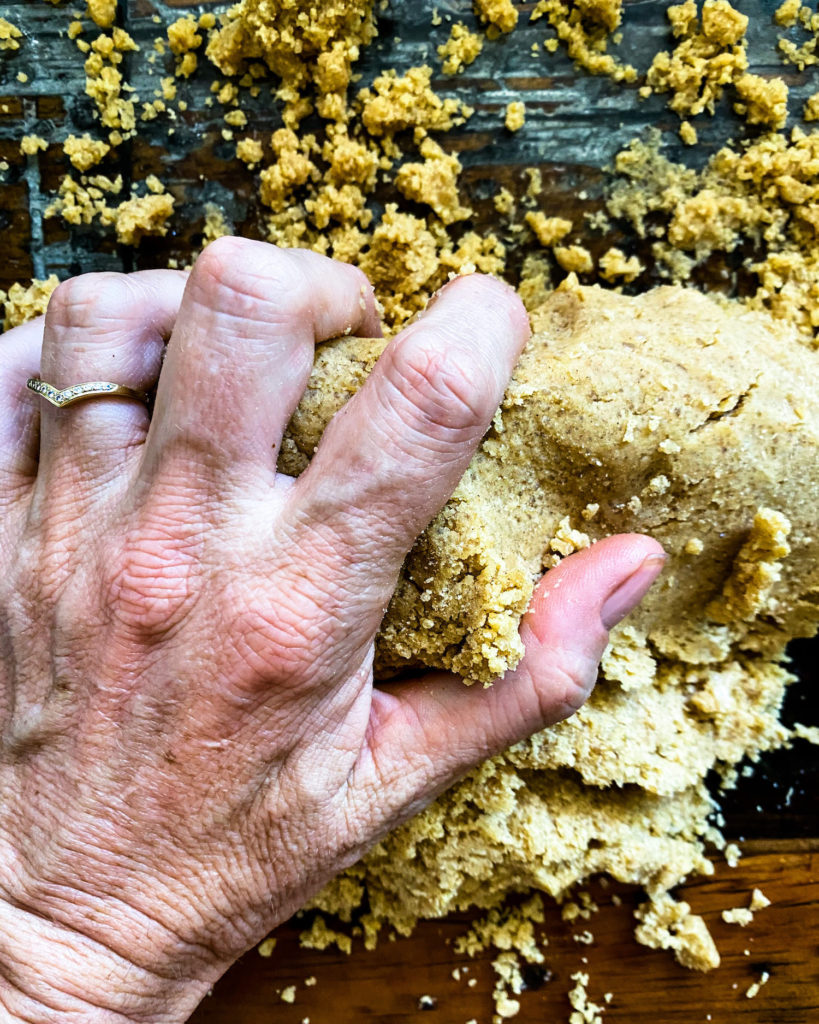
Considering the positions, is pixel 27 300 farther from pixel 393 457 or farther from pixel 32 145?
pixel 393 457

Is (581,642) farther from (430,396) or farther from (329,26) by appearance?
(329,26)

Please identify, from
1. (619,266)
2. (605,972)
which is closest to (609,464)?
(619,266)

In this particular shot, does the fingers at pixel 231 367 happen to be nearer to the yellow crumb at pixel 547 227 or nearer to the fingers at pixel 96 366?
the fingers at pixel 96 366

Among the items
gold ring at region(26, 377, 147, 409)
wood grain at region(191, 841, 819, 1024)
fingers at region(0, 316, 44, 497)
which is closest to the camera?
gold ring at region(26, 377, 147, 409)

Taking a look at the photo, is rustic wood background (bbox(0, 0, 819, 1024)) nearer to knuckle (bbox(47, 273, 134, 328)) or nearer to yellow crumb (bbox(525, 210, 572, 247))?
yellow crumb (bbox(525, 210, 572, 247))

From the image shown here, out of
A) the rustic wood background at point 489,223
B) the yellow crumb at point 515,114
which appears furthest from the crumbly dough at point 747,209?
the yellow crumb at point 515,114

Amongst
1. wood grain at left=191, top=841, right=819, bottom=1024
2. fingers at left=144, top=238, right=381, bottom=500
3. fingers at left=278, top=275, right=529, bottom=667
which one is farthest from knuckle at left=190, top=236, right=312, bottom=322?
wood grain at left=191, top=841, right=819, bottom=1024
